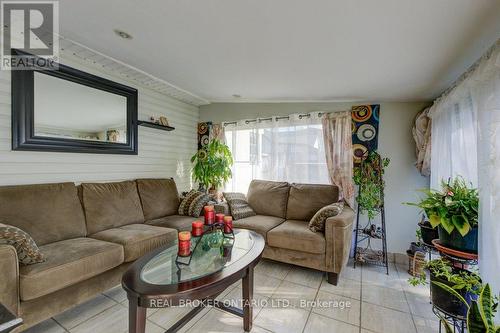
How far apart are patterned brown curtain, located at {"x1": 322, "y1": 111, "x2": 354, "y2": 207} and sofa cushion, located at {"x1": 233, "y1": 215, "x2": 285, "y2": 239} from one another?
0.94m

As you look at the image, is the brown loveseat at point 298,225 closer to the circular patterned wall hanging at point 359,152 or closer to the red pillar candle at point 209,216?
the circular patterned wall hanging at point 359,152

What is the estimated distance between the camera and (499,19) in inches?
53.7

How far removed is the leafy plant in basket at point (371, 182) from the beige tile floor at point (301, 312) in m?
0.82

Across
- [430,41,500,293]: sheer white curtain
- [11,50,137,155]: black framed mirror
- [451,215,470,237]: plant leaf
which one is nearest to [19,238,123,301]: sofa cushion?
[11,50,137,155]: black framed mirror

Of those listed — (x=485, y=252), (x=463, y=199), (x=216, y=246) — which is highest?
(x=463, y=199)

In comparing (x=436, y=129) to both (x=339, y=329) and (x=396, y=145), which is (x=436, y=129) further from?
(x=339, y=329)

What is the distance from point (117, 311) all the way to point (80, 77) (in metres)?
2.34

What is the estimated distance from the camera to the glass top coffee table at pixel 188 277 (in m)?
1.24

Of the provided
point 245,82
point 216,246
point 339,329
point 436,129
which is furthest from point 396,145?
Answer: point 216,246

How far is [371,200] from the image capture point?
9.41 ft

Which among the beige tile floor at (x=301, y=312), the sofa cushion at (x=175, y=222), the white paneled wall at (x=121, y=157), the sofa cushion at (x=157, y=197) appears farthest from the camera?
the sofa cushion at (x=157, y=197)

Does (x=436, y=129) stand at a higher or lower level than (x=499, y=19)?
lower

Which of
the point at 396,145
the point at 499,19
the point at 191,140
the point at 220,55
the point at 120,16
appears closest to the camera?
the point at 499,19

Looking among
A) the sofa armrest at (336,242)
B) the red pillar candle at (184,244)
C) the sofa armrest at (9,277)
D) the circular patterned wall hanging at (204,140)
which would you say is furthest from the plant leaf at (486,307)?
the circular patterned wall hanging at (204,140)
